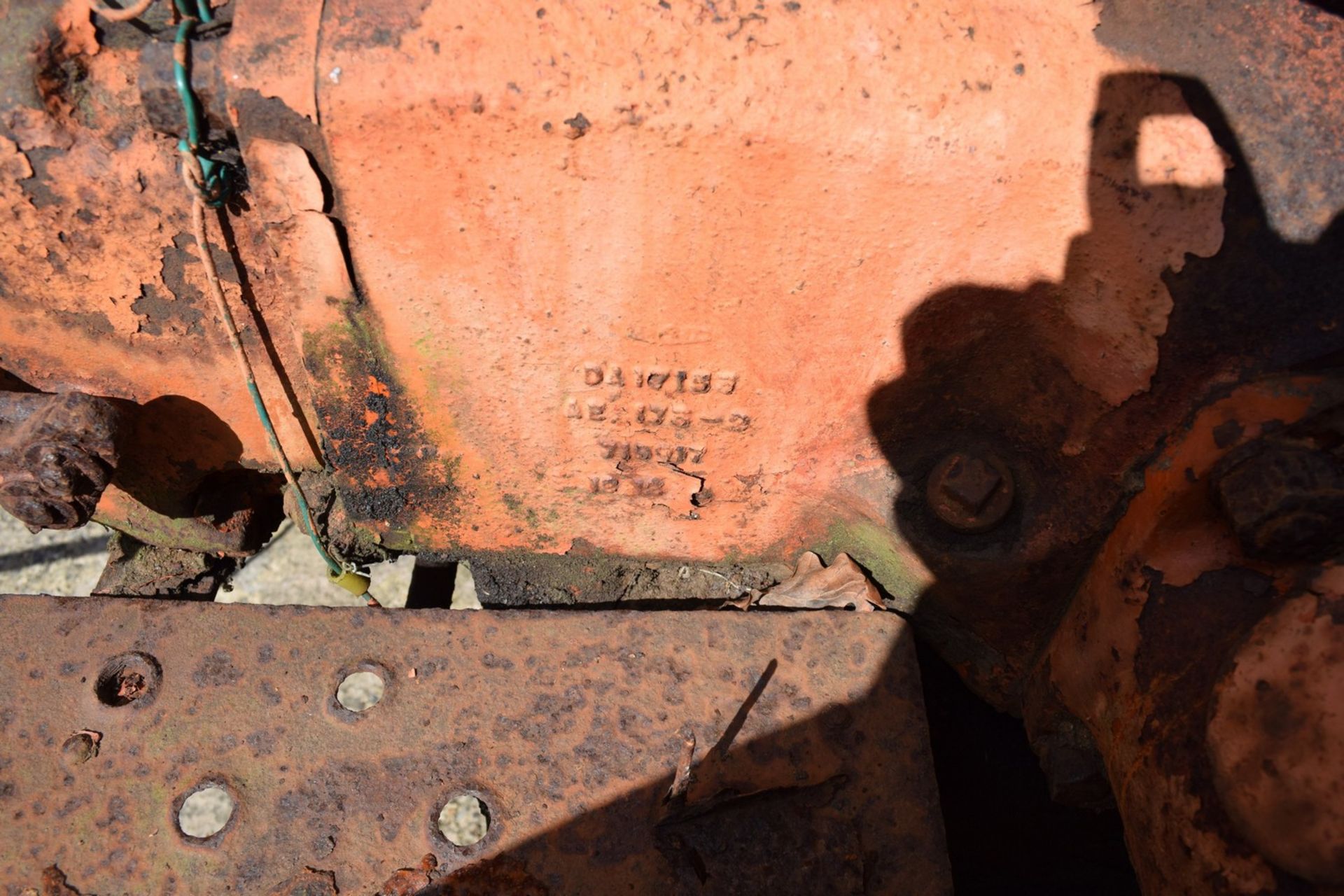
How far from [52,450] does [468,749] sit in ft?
2.56

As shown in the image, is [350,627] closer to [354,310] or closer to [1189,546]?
[354,310]

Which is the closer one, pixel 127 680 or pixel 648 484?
pixel 127 680

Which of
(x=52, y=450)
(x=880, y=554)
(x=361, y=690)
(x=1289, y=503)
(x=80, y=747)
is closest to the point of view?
(x=1289, y=503)

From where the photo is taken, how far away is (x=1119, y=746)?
1.12m

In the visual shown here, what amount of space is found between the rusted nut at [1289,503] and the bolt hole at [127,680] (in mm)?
1411

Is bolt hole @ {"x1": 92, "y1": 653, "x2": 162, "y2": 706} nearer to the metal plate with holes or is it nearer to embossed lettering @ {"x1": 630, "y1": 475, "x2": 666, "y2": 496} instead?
the metal plate with holes

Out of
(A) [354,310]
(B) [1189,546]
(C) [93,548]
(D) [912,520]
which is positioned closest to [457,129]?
(A) [354,310]

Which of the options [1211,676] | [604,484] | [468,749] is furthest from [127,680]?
[1211,676]

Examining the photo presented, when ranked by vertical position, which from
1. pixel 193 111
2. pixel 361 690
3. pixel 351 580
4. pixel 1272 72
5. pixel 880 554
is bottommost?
pixel 361 690

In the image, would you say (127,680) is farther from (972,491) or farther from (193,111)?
(972,491)

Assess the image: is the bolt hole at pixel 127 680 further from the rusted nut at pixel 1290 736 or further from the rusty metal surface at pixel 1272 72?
the rusty metal surface at pixel 1272 72

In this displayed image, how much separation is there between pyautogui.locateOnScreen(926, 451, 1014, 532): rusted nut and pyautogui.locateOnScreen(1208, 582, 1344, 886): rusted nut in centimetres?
41

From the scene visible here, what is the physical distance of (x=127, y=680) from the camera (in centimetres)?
118

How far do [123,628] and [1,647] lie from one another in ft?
0.52
